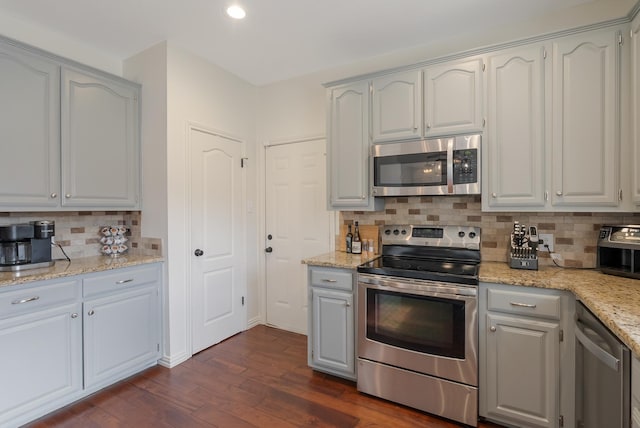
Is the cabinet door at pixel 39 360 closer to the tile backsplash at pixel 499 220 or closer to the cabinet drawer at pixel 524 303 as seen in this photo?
the tile backsplash at pixel 499 220

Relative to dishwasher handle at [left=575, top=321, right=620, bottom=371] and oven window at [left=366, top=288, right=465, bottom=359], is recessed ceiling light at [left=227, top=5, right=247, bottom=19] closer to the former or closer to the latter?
oven window at [left=366, top=288, right=465, bottom=359]

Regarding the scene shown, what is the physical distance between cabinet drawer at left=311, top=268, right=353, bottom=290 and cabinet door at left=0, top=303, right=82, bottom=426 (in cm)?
165

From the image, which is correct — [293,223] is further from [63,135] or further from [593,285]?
[593,285]

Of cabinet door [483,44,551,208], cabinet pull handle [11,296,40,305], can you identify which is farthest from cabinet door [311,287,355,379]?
cabinet pull handle [11,296,40,305]

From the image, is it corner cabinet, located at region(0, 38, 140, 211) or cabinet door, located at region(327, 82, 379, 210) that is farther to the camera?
cabinet door, located at region(327, 82, 379, 210)

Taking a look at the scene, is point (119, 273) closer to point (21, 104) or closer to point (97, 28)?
point (21, 104)

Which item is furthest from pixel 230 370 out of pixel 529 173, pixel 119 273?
pixel 529 173

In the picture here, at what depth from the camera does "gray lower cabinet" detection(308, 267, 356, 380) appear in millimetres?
2385

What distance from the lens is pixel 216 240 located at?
3152mm

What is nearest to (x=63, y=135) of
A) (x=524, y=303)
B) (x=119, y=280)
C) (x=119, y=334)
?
(x=119, y=280)

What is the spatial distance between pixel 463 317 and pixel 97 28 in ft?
11.0

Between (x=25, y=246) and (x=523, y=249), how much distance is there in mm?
3358

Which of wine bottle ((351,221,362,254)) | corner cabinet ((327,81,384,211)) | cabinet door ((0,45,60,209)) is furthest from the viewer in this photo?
wine bottle ((351,221,362,254))

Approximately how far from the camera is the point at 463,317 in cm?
195
